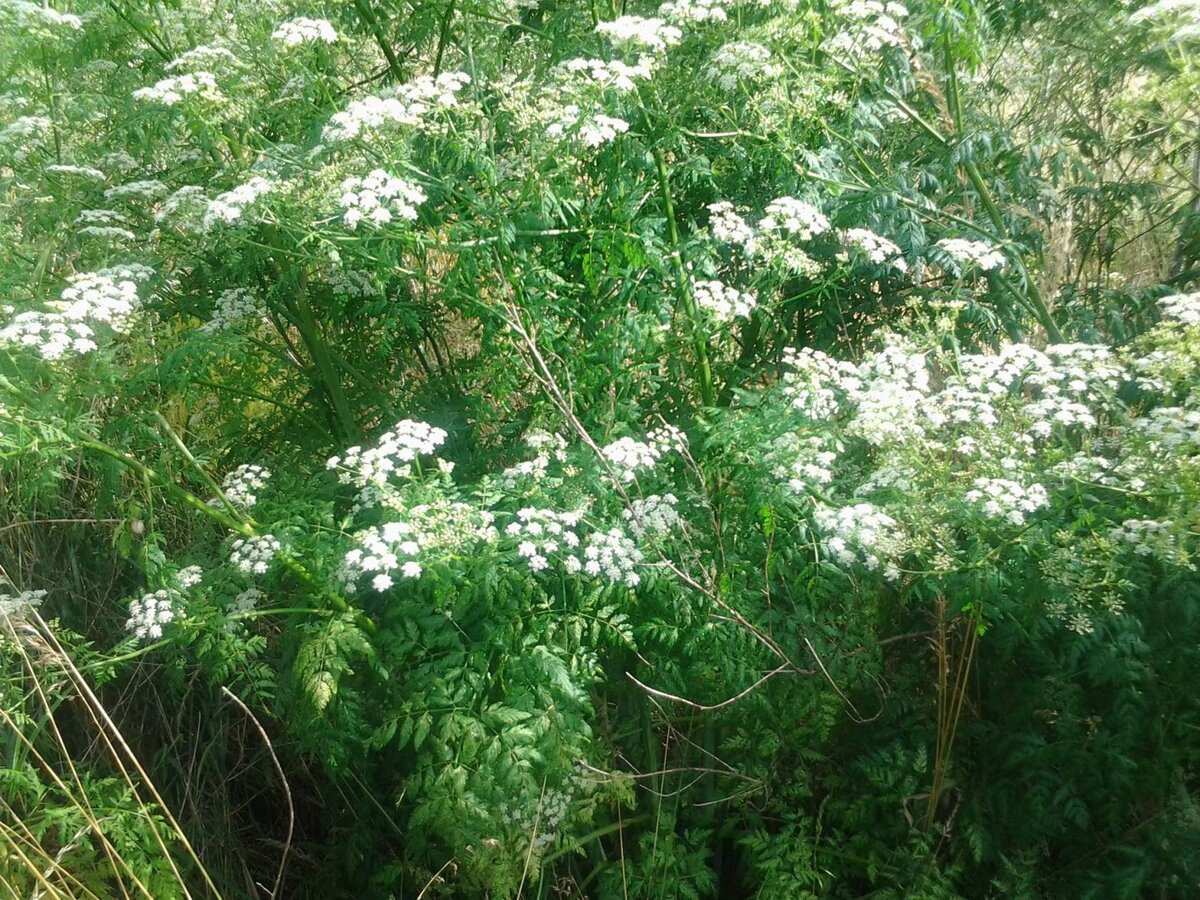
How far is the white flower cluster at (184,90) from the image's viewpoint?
9.28 ft

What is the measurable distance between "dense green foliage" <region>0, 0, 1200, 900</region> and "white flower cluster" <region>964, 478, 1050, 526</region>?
0.02 m

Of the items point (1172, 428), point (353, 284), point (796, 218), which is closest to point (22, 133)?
point (353, 284)

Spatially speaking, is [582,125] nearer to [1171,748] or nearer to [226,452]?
[226,452]

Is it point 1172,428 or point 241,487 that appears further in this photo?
point 241,487

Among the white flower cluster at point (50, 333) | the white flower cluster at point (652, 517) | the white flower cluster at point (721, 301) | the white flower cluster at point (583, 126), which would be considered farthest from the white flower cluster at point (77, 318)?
the white flower cluster at point (721, 301)

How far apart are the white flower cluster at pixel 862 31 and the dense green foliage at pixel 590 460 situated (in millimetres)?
28

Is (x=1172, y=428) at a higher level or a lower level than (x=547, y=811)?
higher

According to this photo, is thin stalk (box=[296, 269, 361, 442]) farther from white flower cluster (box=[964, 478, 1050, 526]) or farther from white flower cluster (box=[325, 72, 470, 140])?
white flower cluster (box=[964, 478, 1050, 526])

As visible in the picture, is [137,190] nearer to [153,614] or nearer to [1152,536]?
[153,614]

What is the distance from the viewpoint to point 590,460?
2.96 metres

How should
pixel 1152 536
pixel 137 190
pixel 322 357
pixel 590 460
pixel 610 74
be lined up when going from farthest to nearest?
pixel 322 357, pixel 137 190, pixel 590 460, pixel 610 74, pixel 1152 536

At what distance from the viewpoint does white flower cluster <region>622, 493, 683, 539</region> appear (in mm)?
2878

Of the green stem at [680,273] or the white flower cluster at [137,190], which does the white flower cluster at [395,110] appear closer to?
the green stem at [680,273]

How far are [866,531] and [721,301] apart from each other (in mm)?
872
